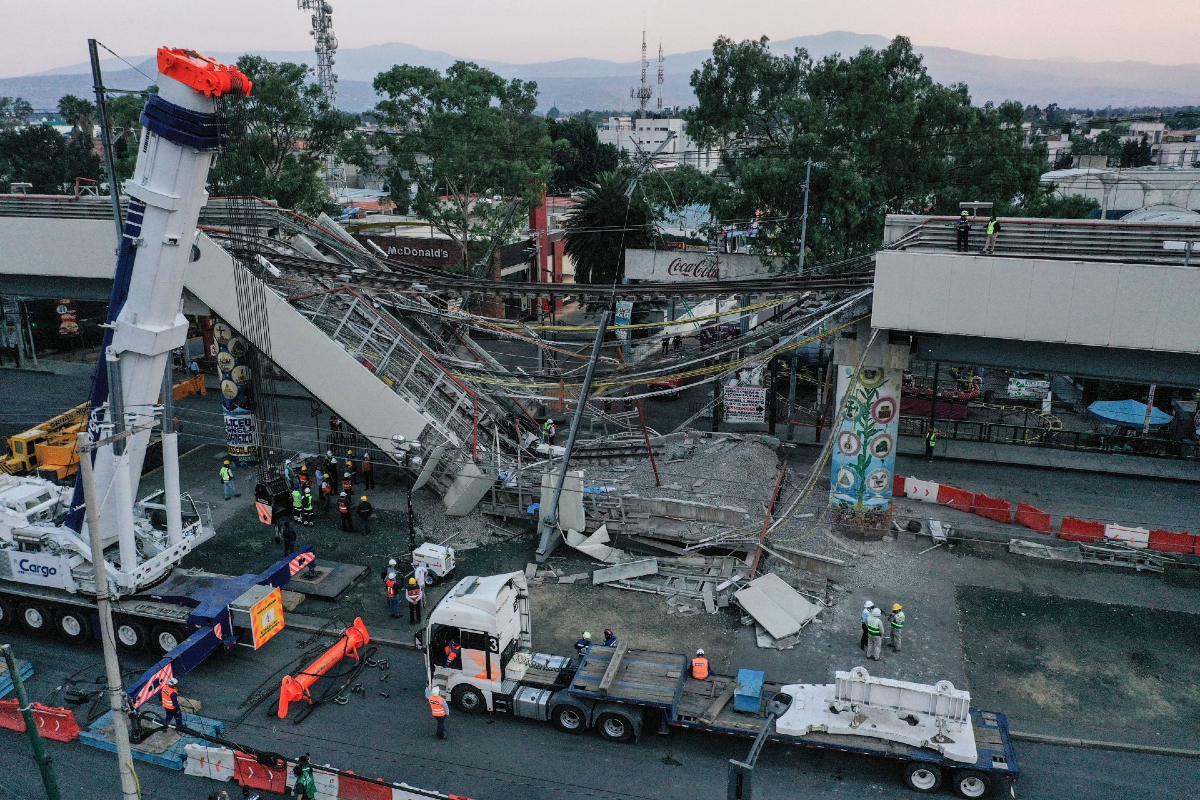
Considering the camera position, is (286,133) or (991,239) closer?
(991,239)

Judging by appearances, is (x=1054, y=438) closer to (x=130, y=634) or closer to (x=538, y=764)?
(x=538, y=764)

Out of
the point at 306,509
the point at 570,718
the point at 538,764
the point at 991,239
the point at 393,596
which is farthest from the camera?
the point at 306,509

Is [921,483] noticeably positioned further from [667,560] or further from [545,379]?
[545,379]

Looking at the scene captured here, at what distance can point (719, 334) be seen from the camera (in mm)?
41938

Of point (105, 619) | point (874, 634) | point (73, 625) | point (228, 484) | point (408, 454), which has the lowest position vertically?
point (73, 625)

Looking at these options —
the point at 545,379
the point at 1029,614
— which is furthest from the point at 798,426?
the point at 1029,614

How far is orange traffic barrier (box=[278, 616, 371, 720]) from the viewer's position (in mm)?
18359

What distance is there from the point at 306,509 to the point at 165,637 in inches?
303

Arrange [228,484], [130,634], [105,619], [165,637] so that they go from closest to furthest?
1. [105,619]
2. [165,637]
3. [130,634]
4. [228,484]

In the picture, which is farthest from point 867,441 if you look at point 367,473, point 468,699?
point 367,473

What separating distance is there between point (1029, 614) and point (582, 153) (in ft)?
279

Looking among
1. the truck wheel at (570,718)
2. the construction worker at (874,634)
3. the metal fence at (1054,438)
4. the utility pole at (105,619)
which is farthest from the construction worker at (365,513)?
the metal fence at (1054,438)

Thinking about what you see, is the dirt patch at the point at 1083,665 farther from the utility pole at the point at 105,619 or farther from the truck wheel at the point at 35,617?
the truck wheel at the point at 35,617

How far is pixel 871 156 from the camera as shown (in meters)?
38.4
